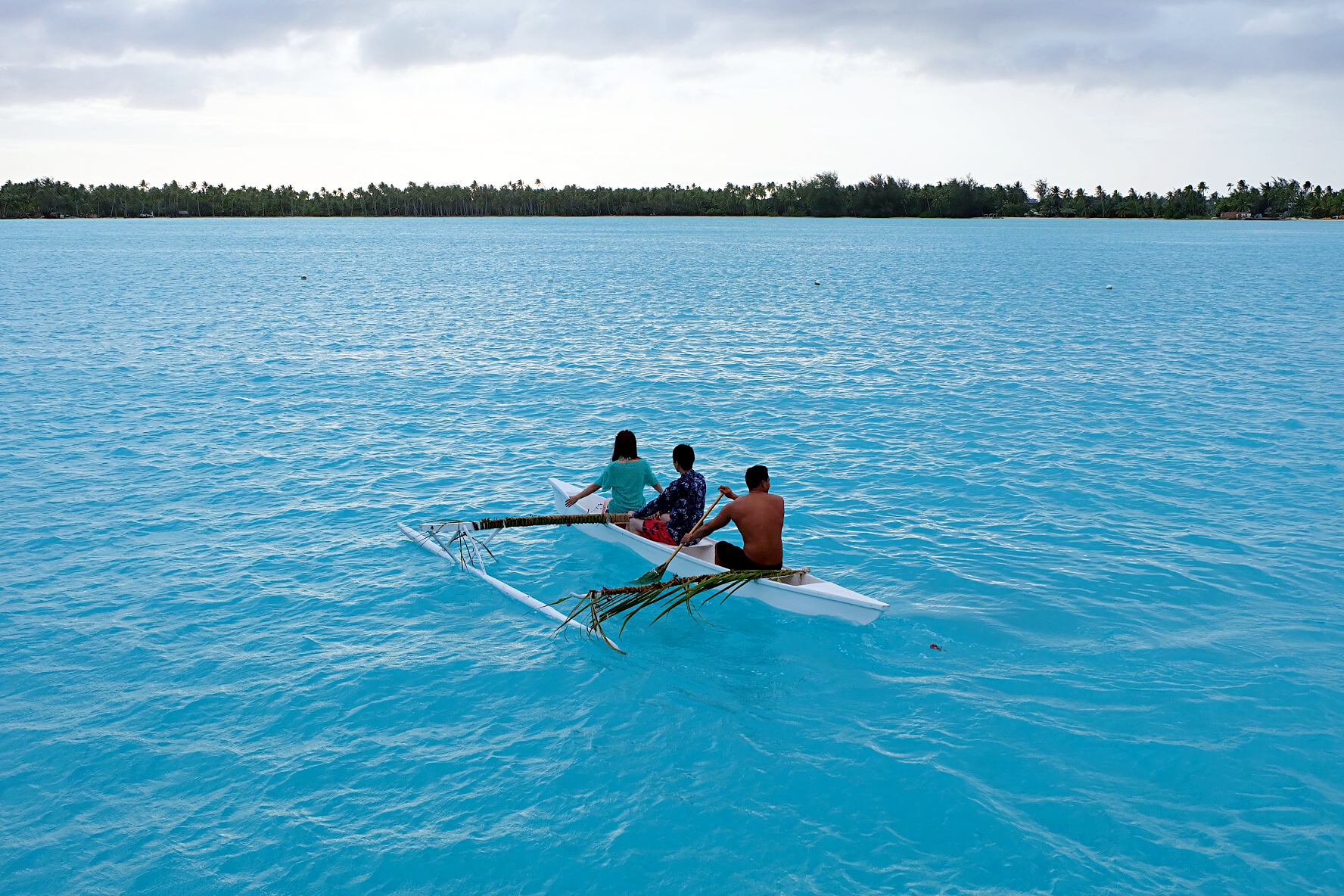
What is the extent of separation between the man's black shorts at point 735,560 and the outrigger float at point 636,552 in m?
0.13

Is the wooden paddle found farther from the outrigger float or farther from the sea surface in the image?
the sea surface

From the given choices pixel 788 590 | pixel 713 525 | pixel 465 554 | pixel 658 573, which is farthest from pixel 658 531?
pixel 465 554

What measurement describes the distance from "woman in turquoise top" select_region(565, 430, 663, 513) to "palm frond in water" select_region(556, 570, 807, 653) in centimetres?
208

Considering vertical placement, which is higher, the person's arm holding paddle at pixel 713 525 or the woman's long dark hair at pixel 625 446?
the woman's long dark hair at pixel 625 446

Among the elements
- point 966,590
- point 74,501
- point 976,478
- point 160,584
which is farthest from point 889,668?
point 74,501

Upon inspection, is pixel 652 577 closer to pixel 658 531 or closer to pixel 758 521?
pixel 658 531

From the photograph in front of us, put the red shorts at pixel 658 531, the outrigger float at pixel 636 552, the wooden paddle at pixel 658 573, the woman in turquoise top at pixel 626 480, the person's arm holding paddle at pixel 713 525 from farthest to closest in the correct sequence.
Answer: the woman in turquoise top at pixel 626 480 < the red shorts at pixel 658 531 < the wooden paddle at pixel 658 573 < the person's arm holding paddle at pixel 713 525 < the outrigger float at pixel 636 552

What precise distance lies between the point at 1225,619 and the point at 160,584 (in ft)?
48.4

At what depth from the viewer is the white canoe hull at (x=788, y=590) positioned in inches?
440

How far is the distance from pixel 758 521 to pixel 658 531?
7.57ft

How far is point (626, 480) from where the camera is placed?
13734 mm

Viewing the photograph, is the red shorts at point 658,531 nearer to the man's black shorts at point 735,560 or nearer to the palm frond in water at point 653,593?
the man's black shorts at point 735,560

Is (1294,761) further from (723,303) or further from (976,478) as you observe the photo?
(723,303)

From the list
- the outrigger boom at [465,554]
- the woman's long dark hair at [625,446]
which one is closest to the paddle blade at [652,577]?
the outrigger boom at [465,554]
